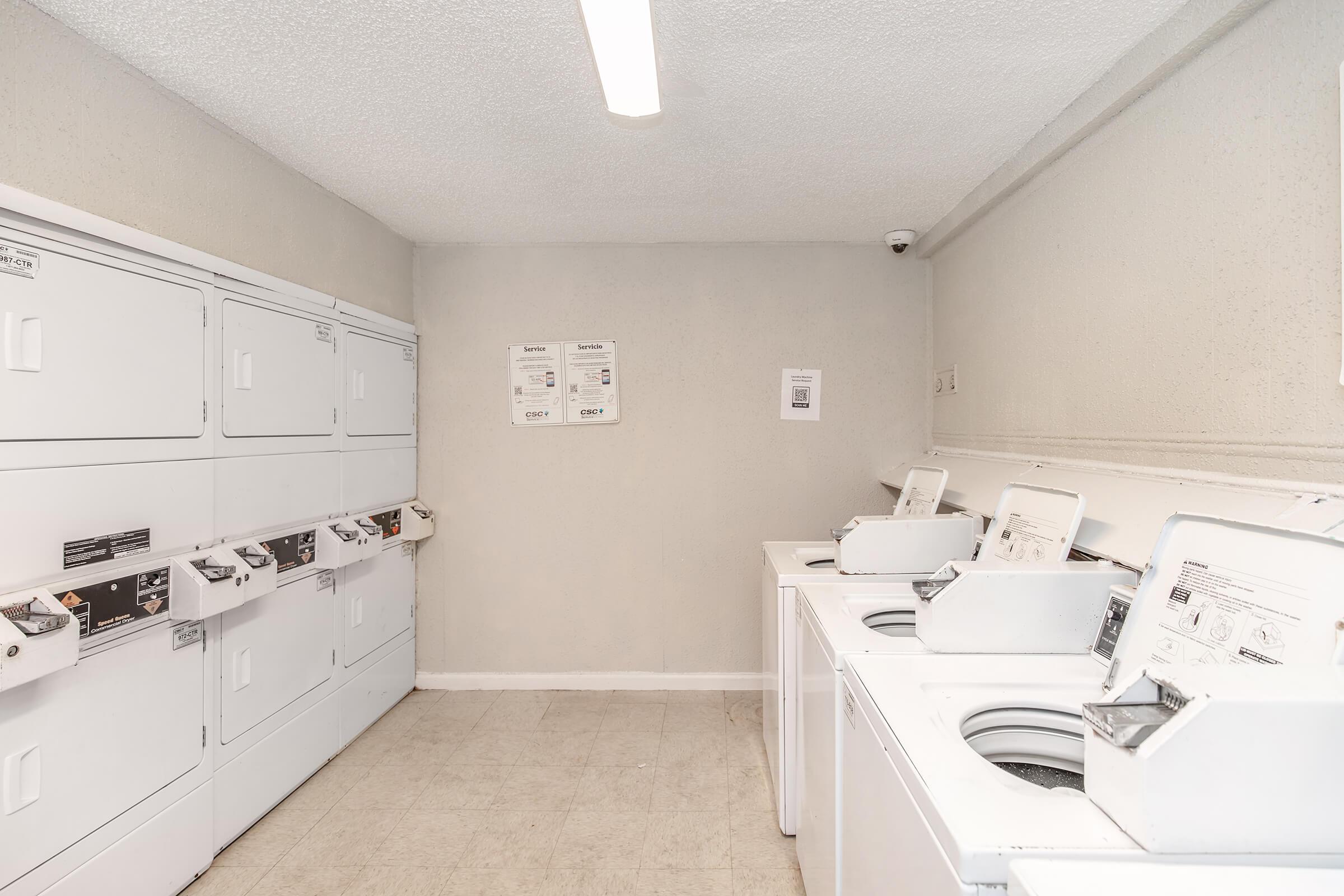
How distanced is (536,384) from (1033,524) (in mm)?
2505

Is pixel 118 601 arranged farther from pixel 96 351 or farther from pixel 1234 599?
pixel 1234 599

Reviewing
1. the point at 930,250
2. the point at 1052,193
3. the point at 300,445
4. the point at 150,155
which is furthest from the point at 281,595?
the point at 930,250

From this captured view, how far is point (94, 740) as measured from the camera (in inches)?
64.8

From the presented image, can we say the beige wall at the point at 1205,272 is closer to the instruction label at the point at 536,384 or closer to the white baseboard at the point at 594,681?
the white baseboard at the point at 594,681

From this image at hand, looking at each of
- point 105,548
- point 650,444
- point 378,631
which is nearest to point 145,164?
point 105,548

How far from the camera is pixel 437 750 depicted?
9.21 feet

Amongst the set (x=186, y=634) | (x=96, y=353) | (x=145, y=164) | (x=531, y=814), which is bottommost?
(x=531, y=814)

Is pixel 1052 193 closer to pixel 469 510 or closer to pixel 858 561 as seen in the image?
pixel 858 561

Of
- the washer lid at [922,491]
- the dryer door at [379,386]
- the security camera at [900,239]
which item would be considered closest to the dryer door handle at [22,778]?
the dryer door at [379,386]

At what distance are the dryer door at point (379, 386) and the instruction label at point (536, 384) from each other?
0.53 meters

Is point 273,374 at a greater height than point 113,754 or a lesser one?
greater

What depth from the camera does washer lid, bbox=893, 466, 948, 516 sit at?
8.68 ft

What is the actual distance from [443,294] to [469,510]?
120 centimetres

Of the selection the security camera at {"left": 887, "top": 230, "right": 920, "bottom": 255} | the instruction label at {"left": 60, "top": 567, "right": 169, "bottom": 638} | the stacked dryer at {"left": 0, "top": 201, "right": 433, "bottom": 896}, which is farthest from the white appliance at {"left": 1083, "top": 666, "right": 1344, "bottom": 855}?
the security camera at {"left": 887, "top": 230, "right": 920, "bottom": 255}
